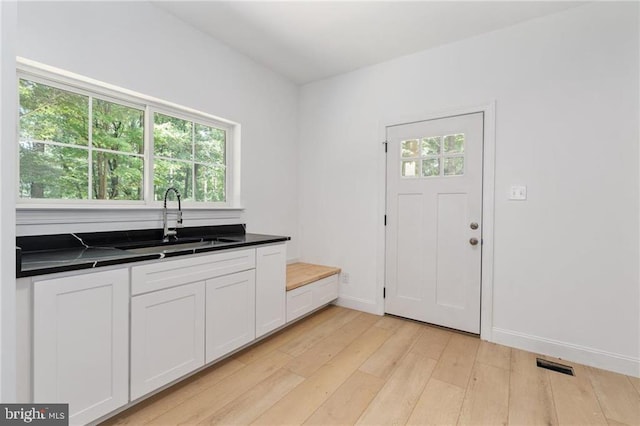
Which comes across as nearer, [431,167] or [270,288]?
[270,288]

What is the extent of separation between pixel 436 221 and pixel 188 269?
2209 mm

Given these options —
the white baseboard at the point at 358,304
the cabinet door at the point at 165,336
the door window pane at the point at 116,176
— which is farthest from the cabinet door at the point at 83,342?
the white baseboard at the point at 358,304

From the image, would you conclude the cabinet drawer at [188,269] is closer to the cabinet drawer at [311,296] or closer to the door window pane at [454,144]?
the cabinet drawer at [311,296]

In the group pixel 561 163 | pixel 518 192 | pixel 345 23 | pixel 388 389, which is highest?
pixel 345 23

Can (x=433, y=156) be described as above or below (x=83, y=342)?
above

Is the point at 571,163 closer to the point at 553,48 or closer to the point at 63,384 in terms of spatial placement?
the point at 553,48

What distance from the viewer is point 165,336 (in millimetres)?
1733

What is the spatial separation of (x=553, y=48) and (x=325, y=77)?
85.2 inches

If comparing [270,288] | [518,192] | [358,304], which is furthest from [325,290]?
[518,192]

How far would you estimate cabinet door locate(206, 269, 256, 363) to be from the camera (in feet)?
6.55

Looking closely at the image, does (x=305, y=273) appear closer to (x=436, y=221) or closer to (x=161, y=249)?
(x=436, y=221)

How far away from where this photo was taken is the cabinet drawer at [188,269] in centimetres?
162

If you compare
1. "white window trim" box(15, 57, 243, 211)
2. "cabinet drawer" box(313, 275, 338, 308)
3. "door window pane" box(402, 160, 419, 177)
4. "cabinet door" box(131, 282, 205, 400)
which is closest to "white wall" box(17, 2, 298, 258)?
"white window trim" box(15, 57, 243, 211)

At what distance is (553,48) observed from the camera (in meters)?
2.29
